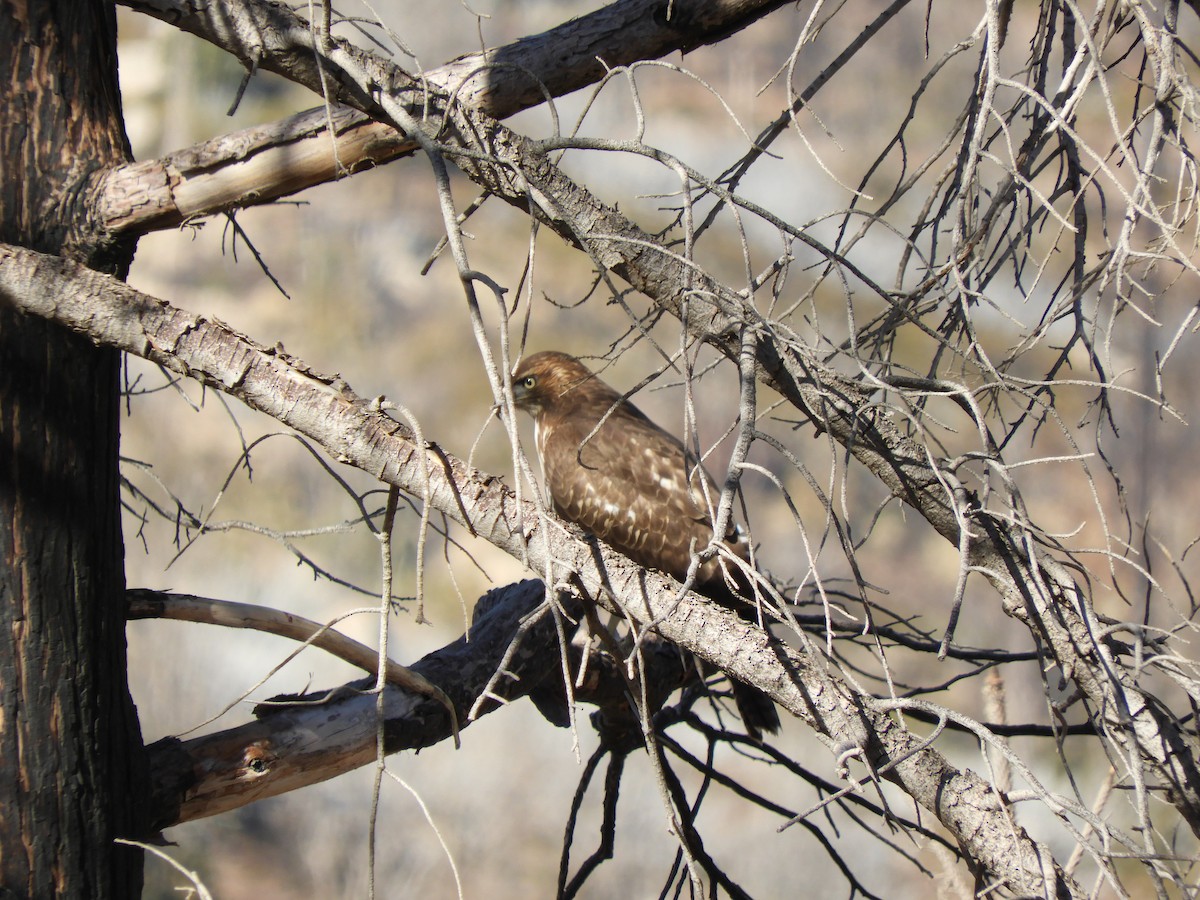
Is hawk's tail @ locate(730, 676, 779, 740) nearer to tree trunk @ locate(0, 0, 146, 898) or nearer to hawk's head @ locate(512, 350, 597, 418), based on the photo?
hawk's head @ locate(512, 350, 597, 418)

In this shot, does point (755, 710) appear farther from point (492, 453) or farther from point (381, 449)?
point (492, 453)

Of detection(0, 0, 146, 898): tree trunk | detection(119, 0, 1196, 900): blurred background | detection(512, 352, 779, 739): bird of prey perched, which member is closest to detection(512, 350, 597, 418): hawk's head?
detection(512, 352, 779, 739): bird of prey perched

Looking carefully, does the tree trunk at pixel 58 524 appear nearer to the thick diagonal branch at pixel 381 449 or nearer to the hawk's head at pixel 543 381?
the thick diagonal branch at pixel 381 449

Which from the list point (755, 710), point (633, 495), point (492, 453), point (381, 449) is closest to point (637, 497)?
point (633, 495)

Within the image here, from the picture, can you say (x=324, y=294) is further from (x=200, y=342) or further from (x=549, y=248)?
(x=200, y=342)

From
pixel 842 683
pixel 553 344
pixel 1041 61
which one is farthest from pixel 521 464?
pixel 553 344

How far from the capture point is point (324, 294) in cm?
1377

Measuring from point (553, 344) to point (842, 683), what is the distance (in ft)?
33.7

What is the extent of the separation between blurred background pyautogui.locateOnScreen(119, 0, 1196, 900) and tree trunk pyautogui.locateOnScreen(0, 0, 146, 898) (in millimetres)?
5255

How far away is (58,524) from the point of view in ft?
7.98

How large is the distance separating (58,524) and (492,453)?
9.46 metres

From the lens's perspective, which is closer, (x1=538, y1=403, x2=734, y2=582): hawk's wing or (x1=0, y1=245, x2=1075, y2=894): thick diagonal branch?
(x1=0, y1=245, x2=1075, y2=894): thick diagonal branch

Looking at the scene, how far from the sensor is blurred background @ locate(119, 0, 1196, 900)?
9.80m

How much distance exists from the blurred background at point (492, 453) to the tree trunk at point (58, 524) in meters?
5.26
